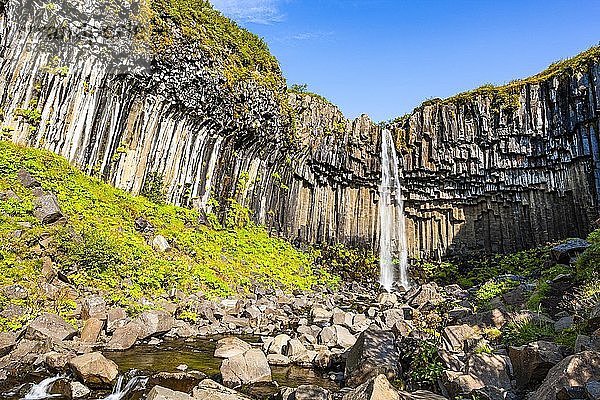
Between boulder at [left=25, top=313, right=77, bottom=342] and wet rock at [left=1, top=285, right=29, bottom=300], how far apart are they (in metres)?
0.86

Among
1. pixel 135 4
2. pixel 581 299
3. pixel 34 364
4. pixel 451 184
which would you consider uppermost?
pixel 135 4

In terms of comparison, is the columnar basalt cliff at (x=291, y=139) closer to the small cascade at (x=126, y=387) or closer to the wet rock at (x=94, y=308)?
the wet rock at (x=94, y=308)

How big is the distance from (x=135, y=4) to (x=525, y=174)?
27217 mm

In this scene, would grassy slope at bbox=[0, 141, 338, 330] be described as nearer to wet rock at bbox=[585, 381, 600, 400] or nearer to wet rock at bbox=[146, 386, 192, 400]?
wet rock at bbox=[146, 386, 192, 400]

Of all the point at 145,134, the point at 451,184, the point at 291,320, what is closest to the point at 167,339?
the point at 291,320

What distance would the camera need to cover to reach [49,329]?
32.0ft

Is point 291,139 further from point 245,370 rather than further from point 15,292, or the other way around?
point 245,370

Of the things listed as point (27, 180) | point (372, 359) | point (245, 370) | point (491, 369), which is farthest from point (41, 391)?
point (27, 180)

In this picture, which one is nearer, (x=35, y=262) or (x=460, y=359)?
(x=460, y=359)

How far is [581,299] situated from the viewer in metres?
9.38

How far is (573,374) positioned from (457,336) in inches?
179

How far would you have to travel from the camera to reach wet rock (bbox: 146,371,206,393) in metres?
7.95

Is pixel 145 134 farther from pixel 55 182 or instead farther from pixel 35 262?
pixel 35 262

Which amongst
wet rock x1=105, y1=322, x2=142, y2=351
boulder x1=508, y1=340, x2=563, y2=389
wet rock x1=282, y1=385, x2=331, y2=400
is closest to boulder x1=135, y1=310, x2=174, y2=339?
wet rock x1=105, y1=322, x2=142, y2=351
